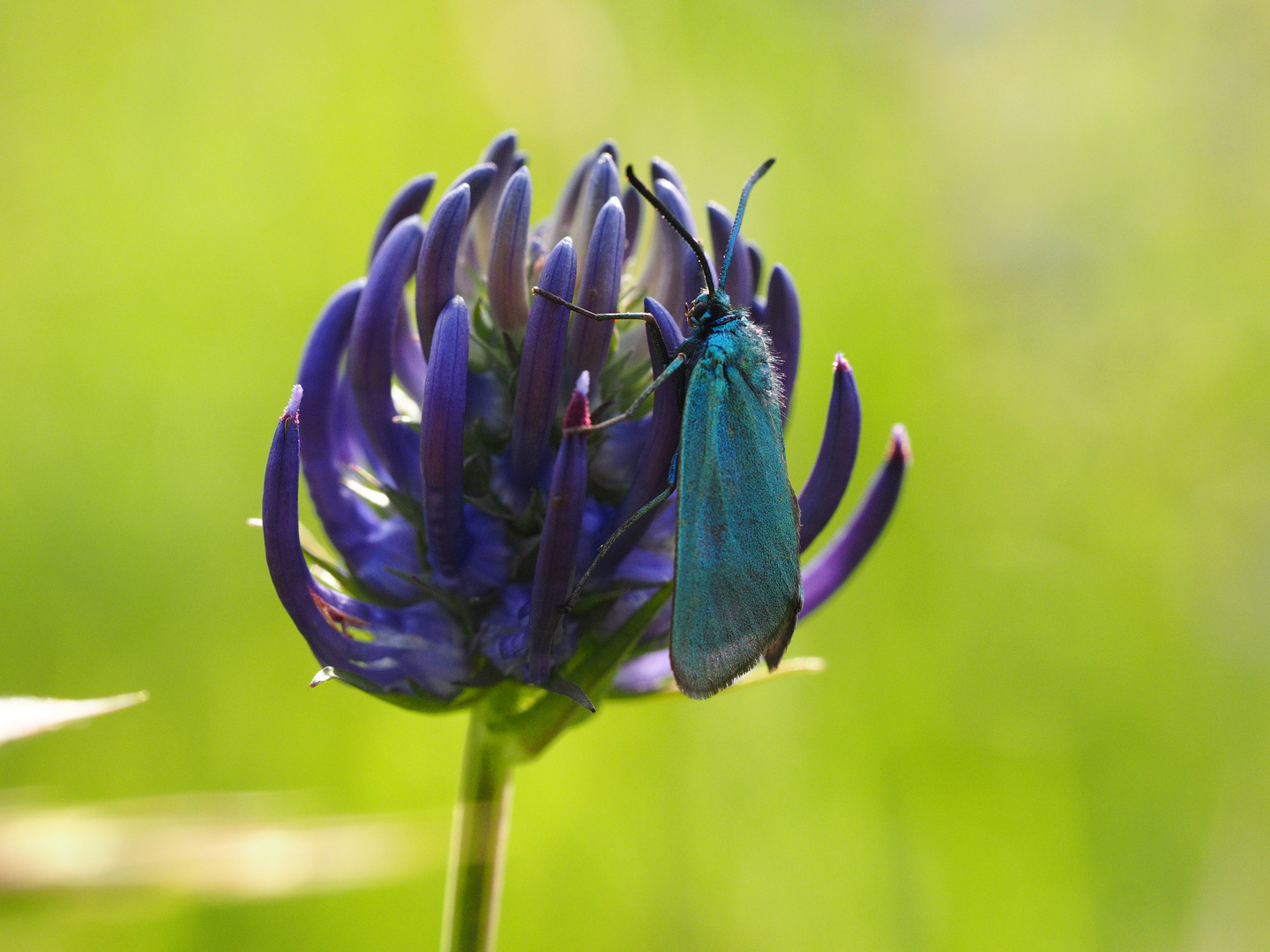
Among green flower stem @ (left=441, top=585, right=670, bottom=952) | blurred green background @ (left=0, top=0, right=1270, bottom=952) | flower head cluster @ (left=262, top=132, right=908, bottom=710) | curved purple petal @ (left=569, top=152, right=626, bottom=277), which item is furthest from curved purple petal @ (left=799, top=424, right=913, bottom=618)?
blurred green background @ (left=0, top=0, right=1270, bottom=952)

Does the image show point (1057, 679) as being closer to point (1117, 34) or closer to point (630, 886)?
point (630, 886)

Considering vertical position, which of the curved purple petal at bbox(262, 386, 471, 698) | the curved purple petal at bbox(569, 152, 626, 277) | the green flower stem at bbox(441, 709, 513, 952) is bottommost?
the green flower stem at bbox(441, 709, 513, 952)

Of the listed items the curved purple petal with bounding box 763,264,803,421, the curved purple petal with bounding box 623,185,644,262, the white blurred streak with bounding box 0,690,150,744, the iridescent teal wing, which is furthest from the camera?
the curved purple petal with bounding box 623,185,644,262

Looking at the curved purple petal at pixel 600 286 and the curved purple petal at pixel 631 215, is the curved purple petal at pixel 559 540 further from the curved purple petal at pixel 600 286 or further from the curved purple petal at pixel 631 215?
the curved purple petal at pixel 631 215

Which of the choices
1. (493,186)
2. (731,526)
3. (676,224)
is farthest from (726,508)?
(493,186)

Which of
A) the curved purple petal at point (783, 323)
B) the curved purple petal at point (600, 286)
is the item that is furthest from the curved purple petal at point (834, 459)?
the curved purple petal at point (600, 286)

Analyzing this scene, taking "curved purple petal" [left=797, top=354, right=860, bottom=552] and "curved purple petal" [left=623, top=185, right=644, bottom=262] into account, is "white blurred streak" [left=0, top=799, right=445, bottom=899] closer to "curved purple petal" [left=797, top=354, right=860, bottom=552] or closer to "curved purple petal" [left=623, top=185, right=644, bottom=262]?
"curved purple petal" [left=797, top=354, right=860, bottom=552]

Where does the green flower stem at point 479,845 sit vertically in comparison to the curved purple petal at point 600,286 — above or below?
below
